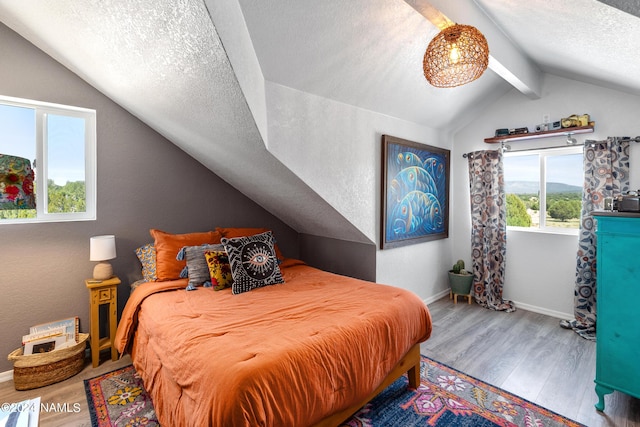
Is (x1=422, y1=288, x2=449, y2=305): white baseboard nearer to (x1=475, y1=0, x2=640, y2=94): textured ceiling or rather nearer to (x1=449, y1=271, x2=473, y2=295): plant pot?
(x1=449, y1=271, x2=473, y2=295): plant pot

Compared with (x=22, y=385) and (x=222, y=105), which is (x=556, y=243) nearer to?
(x=222, y=105)

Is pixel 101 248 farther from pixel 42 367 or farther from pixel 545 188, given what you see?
pixel 545 188

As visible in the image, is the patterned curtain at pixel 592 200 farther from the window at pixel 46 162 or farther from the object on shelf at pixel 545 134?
the window at pixel 46 162

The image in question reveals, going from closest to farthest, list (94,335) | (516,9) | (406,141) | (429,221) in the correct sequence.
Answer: (516,9), (94,335), (406,141), (429,221)

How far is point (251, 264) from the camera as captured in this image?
2.50 metres

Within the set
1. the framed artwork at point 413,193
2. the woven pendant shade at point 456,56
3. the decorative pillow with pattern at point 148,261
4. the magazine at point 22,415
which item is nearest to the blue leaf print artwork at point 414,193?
the framed artwork at point 413,193

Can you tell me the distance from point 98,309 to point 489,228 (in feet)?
13.2

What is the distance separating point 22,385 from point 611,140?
5.18 m

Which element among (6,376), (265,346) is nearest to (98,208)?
(6,376)

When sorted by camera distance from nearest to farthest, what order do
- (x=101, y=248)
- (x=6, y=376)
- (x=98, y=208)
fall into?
(x=6, y=376) → (x=101, y=248) → (x=98, y=208)

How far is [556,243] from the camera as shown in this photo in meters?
3.35

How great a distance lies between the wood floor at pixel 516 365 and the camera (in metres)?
1.91

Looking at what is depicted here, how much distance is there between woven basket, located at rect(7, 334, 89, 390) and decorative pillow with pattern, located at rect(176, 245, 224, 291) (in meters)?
0.93

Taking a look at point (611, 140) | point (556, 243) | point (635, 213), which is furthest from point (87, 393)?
point (611, 140)
